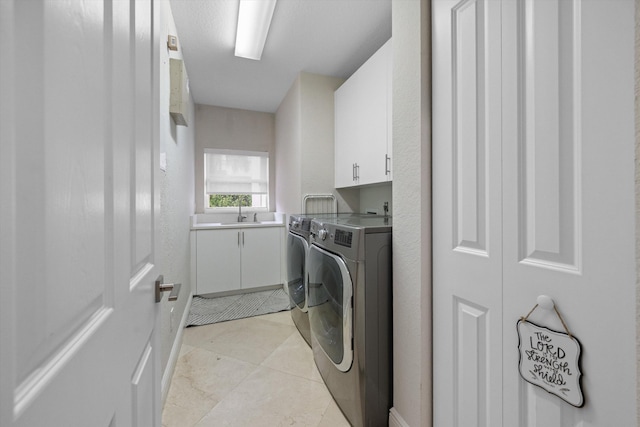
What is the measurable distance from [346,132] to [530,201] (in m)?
1.91

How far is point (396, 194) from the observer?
126 centimetres

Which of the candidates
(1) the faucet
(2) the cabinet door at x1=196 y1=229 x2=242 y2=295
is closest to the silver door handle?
(2) the cabinet door at x1=196 y1=229 x2=242 y2=295

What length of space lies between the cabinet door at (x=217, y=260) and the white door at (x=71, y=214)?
104 inches

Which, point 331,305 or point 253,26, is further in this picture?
point 253,26

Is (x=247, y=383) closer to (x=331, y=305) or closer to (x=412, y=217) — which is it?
(x=331, y=305)

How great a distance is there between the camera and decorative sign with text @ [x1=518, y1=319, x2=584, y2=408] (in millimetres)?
651

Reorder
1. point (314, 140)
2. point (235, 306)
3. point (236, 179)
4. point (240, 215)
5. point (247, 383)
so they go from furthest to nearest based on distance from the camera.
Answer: point (236, 179) < point (240, 215) < point (235, 306) < point (314, 140) < point (247, 383)

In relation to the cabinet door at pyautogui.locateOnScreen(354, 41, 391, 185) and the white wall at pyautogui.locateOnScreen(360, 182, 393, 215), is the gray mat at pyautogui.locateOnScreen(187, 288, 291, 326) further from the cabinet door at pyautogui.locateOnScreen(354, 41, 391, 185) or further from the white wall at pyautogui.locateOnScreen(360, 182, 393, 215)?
the cabinet door at pyautogui.locateOnScreen(354, 41, 391, 185)

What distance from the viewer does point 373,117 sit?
2.05 m

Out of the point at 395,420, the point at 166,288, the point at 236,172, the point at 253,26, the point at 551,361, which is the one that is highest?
the point at 253,26

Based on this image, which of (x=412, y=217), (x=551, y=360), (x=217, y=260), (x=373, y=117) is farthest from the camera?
(x=217, y=260)

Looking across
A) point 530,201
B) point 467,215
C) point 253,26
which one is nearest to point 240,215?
point 253,26

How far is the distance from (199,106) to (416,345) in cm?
376

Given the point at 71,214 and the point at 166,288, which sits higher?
the point at 71,214
